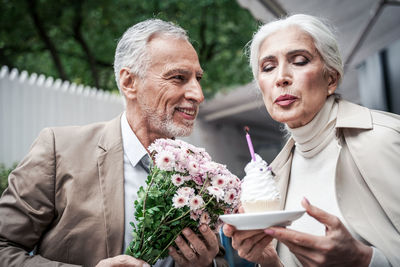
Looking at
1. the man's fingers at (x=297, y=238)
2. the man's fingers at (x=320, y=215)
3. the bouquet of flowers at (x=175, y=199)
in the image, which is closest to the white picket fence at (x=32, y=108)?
the bouquet of flowers at (x=175, y=199)

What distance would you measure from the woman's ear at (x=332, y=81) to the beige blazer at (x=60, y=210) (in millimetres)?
1511

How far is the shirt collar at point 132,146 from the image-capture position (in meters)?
2.60

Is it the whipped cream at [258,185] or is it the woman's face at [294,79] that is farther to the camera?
the woman's face at [294,79]

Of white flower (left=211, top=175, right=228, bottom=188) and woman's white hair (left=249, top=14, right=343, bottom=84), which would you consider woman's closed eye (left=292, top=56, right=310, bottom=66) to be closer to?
woman's white hair (left=249, top=14, right=343, bottom=84)

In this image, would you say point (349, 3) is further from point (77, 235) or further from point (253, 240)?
point (77, 235)

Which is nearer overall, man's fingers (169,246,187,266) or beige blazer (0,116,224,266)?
man's fingers (169,246,187,266)

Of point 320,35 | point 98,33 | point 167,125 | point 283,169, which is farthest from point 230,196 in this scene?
point 98,33

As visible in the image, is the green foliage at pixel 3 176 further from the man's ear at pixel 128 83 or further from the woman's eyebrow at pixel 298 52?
the woman's eyebrow at pixel 298 52

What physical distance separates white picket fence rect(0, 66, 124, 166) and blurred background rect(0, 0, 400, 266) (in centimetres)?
2

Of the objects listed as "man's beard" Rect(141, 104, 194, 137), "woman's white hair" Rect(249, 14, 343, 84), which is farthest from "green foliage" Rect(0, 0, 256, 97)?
"woman's white hair" Rect(249, 14, 343, 84)

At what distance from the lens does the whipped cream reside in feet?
5.96

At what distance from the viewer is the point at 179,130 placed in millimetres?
2699

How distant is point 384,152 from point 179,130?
1.49 meters

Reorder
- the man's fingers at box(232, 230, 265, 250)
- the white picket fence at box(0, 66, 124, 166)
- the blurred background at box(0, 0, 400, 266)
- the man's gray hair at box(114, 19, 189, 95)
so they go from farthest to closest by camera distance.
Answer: the white picket fence at box(0, 66, 124, 166), the blurred background at box(0, 0, 400, 266), the man's gray hair at box(114, 19, 189, 95), the man's fingers at box(232, 230, 265, 250)
